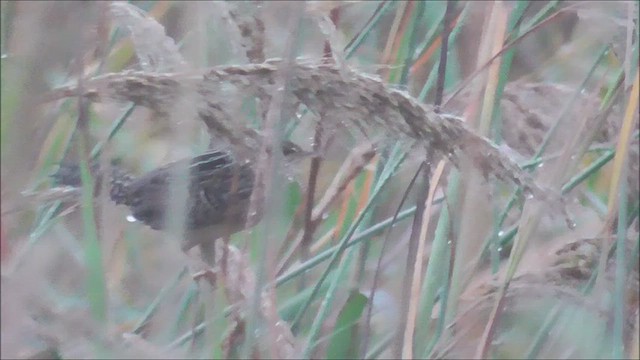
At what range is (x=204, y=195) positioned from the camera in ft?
1.78

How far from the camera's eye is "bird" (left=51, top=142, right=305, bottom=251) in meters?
0.54

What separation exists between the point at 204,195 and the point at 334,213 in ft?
1.22

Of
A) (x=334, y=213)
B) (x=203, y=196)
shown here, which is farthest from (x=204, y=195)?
(x=334, y=213)

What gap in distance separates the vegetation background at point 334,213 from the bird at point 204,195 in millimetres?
20

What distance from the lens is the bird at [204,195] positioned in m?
0.54

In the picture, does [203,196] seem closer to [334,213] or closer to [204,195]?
[204,195]

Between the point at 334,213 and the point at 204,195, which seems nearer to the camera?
the point at 204,195

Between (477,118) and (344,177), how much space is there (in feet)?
0.57

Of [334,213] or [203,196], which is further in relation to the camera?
[334,213]

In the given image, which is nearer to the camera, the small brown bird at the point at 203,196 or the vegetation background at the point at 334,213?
the vegetation background at the point at 334,213

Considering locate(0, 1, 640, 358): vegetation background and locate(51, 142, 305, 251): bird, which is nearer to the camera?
locate(0, 1, 640, 358): vegetation background

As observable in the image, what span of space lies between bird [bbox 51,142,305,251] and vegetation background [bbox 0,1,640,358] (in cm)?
2

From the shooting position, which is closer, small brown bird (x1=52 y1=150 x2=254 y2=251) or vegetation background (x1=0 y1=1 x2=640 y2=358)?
vegetation background (x1=0 y1=1 x2=640 y2=358)

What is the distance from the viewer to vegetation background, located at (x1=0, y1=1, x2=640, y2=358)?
41cm
